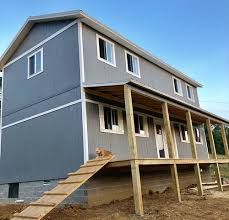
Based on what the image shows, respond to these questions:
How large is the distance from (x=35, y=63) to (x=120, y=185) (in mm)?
7115

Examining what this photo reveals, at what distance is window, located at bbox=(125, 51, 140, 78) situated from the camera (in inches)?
550

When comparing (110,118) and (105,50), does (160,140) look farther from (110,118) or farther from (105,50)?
(105,50)

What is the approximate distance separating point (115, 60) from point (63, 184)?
6749 mm

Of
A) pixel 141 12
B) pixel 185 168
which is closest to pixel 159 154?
pixel 185 168

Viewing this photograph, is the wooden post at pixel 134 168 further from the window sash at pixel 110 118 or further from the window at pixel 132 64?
the window at pixel 132 64

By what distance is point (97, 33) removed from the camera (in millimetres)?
12203

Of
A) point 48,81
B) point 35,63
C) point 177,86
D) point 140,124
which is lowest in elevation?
point 140,124

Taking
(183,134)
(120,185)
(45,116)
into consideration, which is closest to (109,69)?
(45,116)

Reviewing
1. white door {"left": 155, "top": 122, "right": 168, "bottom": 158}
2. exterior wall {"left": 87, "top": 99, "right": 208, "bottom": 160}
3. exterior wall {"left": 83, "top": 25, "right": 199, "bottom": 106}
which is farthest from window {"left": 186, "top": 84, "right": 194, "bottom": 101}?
exterior wall {"left": 87, "top": 99, "right": 208, "bottom": 160}

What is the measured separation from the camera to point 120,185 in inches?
420

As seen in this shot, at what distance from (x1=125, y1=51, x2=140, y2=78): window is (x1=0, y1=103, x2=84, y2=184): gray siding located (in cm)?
464

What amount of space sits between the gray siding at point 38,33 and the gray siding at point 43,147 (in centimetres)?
391

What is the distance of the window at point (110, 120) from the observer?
10.9 meters

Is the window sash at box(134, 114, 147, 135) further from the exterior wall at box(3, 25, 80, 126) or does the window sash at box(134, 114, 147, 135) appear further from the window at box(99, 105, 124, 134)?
the exterior wall at box(3, 25, 80, 126)
